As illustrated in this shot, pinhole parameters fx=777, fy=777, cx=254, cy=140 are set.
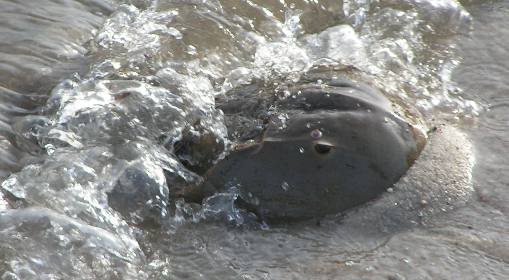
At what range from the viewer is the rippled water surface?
2629 millimetres

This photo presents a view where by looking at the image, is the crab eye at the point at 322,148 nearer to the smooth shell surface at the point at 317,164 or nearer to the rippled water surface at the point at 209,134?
the smooth shell surface at the point at 317,164

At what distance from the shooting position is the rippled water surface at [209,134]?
2629mm

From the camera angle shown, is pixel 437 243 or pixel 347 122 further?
pixel 347 122

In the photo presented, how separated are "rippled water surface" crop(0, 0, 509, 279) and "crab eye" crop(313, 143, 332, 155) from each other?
19 cm

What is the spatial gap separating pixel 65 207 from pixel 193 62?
133 cm

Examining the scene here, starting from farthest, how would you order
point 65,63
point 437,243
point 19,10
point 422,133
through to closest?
point 19,10 → point 65,63 → point 422,133 → point 437,243

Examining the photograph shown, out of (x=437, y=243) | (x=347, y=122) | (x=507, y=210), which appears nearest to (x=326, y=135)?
(x=347, y=122)

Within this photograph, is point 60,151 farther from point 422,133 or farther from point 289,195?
point 422,133

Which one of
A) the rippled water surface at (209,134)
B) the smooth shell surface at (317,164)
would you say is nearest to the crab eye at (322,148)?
the smooth shell surface at (317,164)

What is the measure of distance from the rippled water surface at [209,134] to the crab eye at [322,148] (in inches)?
7.5

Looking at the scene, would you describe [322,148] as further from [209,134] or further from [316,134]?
[209,134]

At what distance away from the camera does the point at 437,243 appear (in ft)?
8.99

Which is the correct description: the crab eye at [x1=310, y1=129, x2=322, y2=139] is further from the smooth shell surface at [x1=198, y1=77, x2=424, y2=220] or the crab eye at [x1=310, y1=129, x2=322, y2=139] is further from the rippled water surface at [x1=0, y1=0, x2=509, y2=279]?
the rippled water surface at [x1=0, y1=0, x2=509, y2=279]

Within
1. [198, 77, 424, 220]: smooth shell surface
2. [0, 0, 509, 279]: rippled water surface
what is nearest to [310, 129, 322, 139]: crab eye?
[198, 77, 424, 220]: smooth shell surface
